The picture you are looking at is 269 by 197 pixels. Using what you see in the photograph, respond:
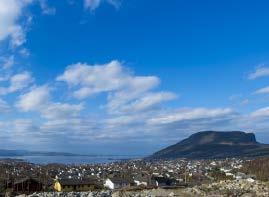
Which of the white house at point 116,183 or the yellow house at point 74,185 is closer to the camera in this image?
the yellow house at point 74,185

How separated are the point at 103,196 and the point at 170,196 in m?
8.09

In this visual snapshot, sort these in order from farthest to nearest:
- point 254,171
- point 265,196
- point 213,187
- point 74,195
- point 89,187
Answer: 1. point 254,171
2. point 89,187
3. point 213,187
4. point 74,195
5. point 265,196

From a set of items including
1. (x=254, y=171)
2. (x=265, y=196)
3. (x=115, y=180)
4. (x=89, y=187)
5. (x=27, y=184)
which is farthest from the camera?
(x=254, y=171)

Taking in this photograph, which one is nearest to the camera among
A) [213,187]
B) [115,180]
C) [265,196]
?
[265,196]

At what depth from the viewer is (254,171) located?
133000mm

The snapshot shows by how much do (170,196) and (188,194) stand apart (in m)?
6.26

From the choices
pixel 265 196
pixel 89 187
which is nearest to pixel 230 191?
pixel 265 196

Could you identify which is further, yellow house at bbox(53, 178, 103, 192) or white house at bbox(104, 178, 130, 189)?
white house at bbox(104, 178, 130, 189)

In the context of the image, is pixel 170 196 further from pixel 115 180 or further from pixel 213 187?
pixel 115 180

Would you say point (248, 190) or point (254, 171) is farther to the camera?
point (254, 171)

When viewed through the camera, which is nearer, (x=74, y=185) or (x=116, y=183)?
(x=74, y=185)

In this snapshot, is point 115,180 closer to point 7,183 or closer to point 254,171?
point 7,183

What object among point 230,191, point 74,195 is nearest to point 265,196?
point 230,191

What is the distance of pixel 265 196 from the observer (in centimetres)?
5547
